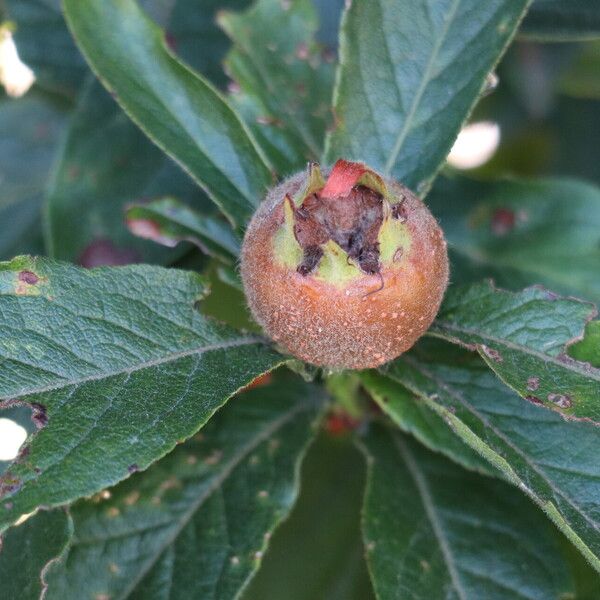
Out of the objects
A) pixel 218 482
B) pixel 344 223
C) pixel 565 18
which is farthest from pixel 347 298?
pixel 565 18

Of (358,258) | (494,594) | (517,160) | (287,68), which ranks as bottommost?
A: (494,594)

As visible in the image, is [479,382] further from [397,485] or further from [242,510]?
[242,510]

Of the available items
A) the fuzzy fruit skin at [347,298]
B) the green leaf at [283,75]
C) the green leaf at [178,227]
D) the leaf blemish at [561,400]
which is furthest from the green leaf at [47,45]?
the leaf blemish at [561,400]

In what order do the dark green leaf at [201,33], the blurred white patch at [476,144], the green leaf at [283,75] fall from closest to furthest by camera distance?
1. the green leaf at [283,75]
2. the dark green leaf at [201,33]
3. the blurred white patch at [476,144]

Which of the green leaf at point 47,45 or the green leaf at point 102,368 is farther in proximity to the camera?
the green leaf at point 47,45

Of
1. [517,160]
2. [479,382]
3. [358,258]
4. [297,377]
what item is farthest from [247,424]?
[517,160]

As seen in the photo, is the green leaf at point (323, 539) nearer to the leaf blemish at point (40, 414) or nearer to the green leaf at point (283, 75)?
the green leaf at point (283, 75)
